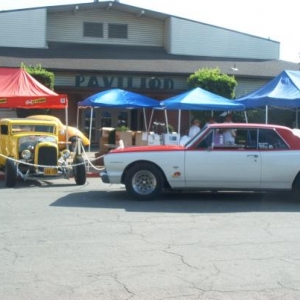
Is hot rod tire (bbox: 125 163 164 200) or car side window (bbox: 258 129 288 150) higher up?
car side window (bbox: 258 129 288 150)

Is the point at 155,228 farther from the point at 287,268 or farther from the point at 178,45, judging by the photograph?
the point at 178,45

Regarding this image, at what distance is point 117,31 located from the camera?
36.1m

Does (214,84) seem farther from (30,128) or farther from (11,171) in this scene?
(11,171)

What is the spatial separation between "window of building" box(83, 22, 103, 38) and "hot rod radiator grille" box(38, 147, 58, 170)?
2142 centimetres

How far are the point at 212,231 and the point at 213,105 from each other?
9.99 metres

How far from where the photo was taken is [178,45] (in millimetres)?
36031

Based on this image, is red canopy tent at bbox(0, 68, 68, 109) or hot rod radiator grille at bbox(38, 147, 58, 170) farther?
red canopy tent at bbox(0, 68, 68, 109)

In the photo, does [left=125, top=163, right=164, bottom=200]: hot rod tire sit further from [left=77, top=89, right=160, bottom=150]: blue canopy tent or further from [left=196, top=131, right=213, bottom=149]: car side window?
[left=77, top=89, right=160, bottom=150]: blue canopy tent

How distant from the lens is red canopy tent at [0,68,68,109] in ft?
55.5

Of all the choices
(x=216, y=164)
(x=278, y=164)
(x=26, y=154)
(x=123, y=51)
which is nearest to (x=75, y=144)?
(x=26, y=154)

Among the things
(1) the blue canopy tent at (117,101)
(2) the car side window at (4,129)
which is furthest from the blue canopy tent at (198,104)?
(2) the car side window at (4,129)

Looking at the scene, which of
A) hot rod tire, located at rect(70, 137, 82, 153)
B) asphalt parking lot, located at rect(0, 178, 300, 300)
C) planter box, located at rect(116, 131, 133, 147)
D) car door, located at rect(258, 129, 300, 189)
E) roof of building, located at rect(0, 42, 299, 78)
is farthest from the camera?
roof of building, located at rect(0, 42, 299, 78)

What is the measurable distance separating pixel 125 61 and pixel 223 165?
70.2 feet

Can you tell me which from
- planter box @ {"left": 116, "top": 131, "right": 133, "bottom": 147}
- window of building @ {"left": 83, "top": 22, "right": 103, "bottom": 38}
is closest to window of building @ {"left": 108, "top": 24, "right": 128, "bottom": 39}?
window of building @ {"left": 83, "top": 22, "right": 103, "bottom": 38}
